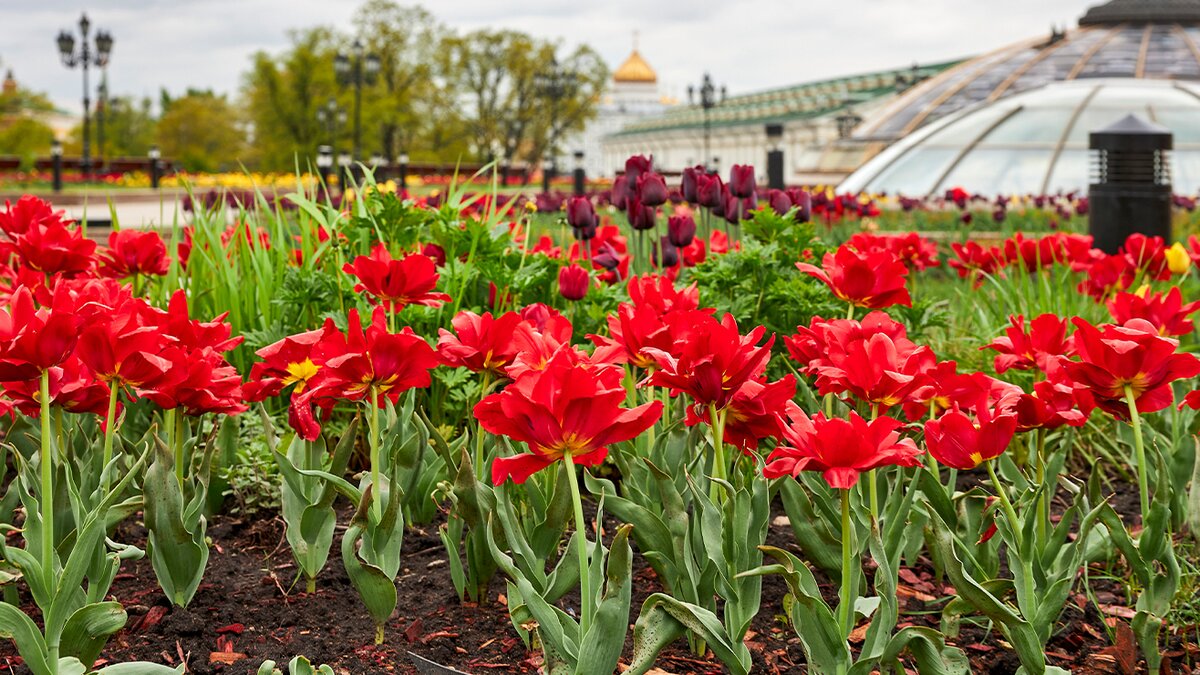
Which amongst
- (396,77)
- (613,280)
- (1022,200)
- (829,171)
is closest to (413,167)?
(396,77)

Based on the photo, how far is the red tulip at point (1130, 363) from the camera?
220 centimetres

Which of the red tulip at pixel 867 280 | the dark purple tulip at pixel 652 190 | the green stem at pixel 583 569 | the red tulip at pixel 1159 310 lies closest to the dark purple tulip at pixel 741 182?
the dark purple tulip at pixel 652 190

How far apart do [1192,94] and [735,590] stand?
94.0 ft

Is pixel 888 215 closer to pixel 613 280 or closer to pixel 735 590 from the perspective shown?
pixel 613 280

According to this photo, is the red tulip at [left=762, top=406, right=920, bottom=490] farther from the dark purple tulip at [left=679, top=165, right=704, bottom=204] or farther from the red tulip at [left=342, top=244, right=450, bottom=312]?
the dark purple tulip at [left=679, top=165, right=704, bottom=204]

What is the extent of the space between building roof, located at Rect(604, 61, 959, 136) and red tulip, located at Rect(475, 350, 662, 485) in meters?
54.9

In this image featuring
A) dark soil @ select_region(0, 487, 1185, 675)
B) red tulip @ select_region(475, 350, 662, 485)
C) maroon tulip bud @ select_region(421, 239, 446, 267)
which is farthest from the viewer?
maroon tulip bud @ select_region(421, 239, 446, 267)

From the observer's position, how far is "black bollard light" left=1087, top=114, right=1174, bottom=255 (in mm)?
8211

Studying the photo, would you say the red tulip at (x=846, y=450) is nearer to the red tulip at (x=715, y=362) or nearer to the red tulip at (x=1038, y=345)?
the red tulip at (x=715, y=362)

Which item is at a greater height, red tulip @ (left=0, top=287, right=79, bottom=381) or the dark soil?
red tulip @ (left=0, top=287, right=79, bottom=381)

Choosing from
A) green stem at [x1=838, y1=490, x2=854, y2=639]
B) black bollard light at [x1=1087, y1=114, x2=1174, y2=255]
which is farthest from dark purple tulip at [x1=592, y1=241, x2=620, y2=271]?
black bollard light at [x1=1087, y1=114, x2=1174, y2=255]

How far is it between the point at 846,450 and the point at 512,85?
56.8 metres

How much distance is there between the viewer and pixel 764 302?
3768 mm

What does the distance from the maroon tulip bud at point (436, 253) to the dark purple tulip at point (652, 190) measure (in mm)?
686
